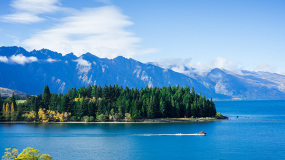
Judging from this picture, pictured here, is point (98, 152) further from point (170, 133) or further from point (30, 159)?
point (170, 133)

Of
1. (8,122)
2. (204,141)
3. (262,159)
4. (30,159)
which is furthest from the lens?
(8,122)

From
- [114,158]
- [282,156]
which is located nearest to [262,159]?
[282,156]

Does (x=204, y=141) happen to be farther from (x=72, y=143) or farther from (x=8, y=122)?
(x=8, y=122)

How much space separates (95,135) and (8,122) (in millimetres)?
80686

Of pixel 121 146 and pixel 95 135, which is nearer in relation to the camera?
pixel 121 146

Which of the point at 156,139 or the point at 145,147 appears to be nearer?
the point at 145,147

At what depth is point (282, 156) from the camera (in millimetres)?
106375

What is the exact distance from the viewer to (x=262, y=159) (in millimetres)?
102375

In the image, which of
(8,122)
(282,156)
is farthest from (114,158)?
(8,122)

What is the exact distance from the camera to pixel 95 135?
14712 centimetres

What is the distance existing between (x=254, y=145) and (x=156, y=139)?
131ft

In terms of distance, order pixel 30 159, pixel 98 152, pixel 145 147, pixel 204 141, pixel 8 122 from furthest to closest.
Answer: pixel 8 122
pixel 204 141
pixel 145 147
pixel 98 152
pixel 30 159

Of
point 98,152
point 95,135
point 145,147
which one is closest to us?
point 98,152

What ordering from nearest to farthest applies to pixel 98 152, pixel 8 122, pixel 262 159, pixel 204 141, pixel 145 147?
pixel 262 159 → pixel 98 152 → pixel 145 147 → pixel 204 141 → pixel 8 122
